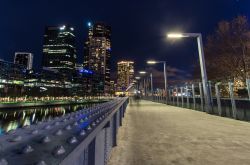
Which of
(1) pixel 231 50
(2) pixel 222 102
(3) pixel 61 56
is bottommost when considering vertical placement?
(2) pixel 222 102

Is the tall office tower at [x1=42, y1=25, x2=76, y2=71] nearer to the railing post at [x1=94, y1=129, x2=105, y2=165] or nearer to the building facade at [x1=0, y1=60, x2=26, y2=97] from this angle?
the building facade at [x1=0, y1=60, x2=26, y2=97]

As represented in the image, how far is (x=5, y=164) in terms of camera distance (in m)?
0.85

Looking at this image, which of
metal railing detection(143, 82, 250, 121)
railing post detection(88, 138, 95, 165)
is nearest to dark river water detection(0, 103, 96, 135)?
railing post detection(88, 138, 95, 165)

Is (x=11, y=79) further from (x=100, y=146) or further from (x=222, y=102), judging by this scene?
(x=100, y=146)

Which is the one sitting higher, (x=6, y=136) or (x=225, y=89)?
(x=225, y=89)

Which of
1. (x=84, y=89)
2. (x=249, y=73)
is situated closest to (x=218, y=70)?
(x=249, y=73)

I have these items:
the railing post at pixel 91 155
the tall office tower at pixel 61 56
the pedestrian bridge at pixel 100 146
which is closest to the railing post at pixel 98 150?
the pedestrian bridge at pixel 100 146

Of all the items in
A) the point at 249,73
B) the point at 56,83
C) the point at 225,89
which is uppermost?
the point at 56,83

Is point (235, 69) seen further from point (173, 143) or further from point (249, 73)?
point (173, 143)

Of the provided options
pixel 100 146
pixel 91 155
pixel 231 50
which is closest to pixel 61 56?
pixel 231 50

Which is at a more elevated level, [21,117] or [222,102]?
[222,102]

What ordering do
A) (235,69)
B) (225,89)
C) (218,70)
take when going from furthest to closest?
(218,70), (235,69), (225,89)

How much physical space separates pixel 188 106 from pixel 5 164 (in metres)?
19.3

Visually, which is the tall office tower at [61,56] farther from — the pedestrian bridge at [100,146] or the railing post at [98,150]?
the railing post at [98,150]
